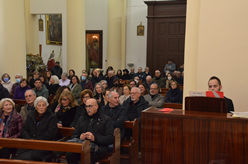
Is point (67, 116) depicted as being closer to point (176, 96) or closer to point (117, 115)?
point (117, 115)

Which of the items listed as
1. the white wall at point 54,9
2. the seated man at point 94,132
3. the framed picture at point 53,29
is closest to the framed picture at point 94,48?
the framed picture at point 53,29

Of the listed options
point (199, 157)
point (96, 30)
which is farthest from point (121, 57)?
point (199, 157)

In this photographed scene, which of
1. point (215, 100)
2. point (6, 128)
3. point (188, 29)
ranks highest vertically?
point (188, 29)

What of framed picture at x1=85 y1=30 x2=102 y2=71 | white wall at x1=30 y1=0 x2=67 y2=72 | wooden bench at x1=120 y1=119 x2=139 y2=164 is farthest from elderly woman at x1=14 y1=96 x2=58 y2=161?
framed picture at x1=85 y1=30 x2=102 y2=71

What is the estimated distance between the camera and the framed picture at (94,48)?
1973 cm

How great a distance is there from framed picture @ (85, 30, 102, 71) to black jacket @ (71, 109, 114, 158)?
15.2 meters

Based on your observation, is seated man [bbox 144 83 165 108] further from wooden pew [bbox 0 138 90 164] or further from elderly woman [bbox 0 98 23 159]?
wooden pew [bbox 0 138 90 164]

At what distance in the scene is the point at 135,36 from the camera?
737 inches

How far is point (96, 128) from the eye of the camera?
14.8 ft

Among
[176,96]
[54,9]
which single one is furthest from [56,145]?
[54,9]

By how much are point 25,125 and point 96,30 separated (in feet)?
50.7

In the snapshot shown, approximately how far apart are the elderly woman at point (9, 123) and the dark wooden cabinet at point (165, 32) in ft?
40.8

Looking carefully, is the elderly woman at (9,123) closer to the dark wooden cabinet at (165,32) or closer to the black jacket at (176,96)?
the black jacket at (176,96)

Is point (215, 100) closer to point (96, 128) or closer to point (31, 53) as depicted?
point (96, 128)
